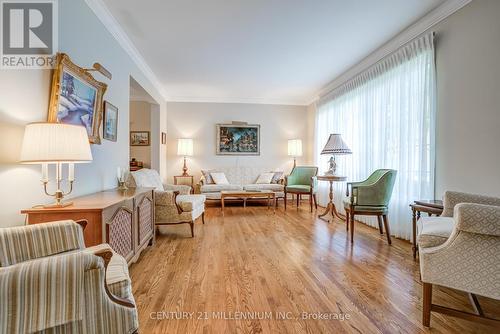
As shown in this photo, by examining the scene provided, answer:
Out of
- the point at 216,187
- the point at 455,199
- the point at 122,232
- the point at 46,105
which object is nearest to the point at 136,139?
the point at 216,187

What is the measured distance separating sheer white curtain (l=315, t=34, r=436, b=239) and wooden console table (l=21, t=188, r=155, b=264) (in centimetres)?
318

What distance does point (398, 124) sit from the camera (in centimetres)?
330

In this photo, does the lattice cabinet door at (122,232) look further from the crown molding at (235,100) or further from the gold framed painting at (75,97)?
the crown molding at (235,100)

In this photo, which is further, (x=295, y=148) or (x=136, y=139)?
(x=295, y=148)

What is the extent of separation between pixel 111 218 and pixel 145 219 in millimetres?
893

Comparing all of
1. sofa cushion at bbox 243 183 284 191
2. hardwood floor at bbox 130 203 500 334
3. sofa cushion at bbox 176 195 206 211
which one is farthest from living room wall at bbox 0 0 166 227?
sofa cushion at bbox 243 183 284 191

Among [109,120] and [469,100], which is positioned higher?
[469,100]

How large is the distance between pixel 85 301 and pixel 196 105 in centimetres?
583

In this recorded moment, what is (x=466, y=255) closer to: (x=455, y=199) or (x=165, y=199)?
(x=455, y=199)

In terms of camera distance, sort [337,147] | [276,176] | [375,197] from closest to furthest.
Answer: [375,197], [337,147], [276,176]

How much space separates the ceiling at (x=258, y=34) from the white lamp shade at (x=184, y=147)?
57.1 inches

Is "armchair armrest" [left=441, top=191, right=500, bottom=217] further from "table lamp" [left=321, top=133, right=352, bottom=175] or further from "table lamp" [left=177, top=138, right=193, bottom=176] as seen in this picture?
"table lamp" [left=177, top=138, right=193, bottom=176]

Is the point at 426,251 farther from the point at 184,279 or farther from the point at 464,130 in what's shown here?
the point at 184,279

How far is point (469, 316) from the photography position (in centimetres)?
139
